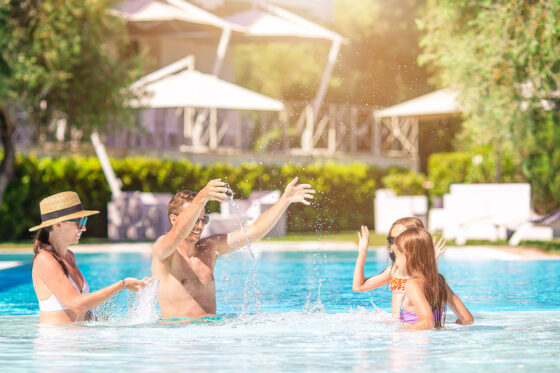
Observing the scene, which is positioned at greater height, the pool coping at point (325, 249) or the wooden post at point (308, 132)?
the wooden post at point (308, 132)

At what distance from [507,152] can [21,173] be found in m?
→ 10.5

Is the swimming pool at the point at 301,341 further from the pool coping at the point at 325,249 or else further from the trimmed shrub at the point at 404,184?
the trimmed shrub at the point at 404,184

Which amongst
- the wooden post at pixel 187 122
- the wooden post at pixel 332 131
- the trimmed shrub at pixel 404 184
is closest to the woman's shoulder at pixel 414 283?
the trimmed shrub at pixel 404 184

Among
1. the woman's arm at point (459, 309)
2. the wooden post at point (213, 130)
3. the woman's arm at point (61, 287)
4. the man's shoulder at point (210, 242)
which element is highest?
the wooden post at point (213, 130)

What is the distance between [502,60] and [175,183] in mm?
8332

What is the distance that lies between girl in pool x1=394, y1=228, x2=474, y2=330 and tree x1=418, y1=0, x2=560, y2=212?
9536 mm

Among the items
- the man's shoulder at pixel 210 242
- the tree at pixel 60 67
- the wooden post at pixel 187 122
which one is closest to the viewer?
the man's shoulder at pixel 210 242

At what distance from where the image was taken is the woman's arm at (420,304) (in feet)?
21.4

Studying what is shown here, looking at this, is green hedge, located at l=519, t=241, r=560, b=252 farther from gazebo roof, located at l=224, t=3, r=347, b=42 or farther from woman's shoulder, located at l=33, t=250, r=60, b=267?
woman's shoulder, located at l=33, t=250, r=60, b=267

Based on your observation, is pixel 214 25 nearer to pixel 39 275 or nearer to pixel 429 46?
pixel 429 46

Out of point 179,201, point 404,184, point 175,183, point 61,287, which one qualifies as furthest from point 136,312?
point 404,184

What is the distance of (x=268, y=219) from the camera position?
21.5 ft

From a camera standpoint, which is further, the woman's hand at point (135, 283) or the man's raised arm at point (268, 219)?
the man's raised arm at point (268, 219)

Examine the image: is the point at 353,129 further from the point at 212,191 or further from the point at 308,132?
the point at 212,191
